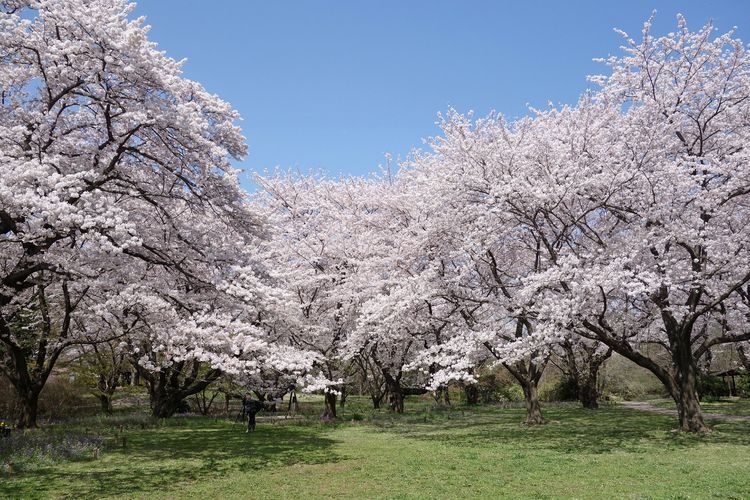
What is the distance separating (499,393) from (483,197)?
23.5 meters

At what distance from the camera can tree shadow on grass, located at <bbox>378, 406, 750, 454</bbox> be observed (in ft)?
48.0

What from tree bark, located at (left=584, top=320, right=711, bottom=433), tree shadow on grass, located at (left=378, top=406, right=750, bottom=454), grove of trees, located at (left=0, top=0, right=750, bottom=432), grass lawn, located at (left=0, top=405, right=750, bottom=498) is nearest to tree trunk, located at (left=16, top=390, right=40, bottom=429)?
grove of trees, located at (left=0, top=0, right=750, bottom=432)

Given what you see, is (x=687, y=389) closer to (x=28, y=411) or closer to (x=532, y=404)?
(x=532, y=404)

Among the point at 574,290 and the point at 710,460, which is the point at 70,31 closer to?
the point at 574,290

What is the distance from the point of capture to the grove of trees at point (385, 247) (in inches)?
455

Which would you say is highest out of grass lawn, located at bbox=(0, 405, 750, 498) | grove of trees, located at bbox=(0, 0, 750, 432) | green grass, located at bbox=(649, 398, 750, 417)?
grove of trees, located at bbox=(0, 0, 750, 432)

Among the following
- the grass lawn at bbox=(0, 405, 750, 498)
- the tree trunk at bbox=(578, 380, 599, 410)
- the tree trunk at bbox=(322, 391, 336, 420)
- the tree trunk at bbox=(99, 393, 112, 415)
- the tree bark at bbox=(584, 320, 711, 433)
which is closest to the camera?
the grass lawn at bbox=(0, 405, 750, 498)

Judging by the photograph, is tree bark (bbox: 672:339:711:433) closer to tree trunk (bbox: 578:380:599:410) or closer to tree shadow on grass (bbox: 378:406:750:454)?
tree shadow on grass (bbox: 378:406:750:454)

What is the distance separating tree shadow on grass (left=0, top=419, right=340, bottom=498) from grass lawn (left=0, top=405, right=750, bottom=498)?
0.10ft

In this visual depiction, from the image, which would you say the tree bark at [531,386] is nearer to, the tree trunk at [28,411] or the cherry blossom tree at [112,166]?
the cherry blossom tree at [112,166]

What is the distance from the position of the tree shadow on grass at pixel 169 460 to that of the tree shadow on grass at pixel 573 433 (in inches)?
165

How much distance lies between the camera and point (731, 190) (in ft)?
46.9

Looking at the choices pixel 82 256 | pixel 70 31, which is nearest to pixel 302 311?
pixel 82 256

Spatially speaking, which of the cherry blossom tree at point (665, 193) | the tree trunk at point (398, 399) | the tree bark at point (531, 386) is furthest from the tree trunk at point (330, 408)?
the cherry blossom tree at point (665, 193)
